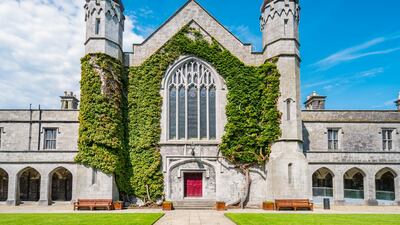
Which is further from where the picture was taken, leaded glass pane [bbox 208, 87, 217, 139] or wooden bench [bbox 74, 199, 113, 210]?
leaded glass pane [bbox 208, 87, 217, 139]

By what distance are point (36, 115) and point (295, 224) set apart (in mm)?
21344

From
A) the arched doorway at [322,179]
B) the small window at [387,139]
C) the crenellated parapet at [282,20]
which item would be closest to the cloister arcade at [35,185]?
the crenellated parapet at [282,20]

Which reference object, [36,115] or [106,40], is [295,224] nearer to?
[106,40]

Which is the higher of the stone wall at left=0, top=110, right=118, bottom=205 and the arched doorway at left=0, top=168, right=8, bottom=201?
the stone wall at left=0, top=110, right=118, bottom=205

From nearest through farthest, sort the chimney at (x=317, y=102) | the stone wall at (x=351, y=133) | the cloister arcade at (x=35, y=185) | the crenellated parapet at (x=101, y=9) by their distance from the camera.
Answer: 1. the crenellated parapet at (x=101, y=9)
2. the stone wall at (x=351, y=133)
3. the cloister arcade at (x=35, y=185)
4. the chimney at (x=317, y=102)

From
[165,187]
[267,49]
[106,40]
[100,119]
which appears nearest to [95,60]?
[106,40]

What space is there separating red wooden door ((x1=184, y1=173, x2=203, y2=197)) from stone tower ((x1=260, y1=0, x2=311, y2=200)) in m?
4.44

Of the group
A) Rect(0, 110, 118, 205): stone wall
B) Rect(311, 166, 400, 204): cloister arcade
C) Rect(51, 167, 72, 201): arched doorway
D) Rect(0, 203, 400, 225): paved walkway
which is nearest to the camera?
Rect(0, 203, 400, 225): paved walkway

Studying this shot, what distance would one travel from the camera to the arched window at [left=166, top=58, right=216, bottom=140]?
24234 mm

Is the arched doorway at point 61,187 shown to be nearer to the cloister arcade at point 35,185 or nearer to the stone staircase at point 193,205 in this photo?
the cloister arcade at point 35,185

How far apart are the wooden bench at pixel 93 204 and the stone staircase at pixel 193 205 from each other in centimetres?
403

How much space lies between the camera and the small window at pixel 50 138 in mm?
26828

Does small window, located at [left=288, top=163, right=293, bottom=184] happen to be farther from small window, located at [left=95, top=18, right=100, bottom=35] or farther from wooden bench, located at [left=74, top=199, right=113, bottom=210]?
small window, located at [left=95, top=18, right=100, bottom=35]

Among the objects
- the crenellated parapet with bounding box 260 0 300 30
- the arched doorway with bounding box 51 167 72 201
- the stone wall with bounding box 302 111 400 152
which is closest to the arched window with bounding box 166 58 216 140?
the crenellated parapet with bounding box 260 0 300 30
